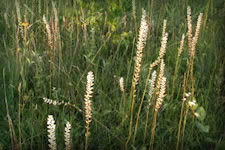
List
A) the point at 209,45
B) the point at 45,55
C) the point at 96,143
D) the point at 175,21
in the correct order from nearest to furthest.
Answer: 1. the point at 96,143
2. the point at 45,55
3. the point at 209,45
4. the point at 175,21

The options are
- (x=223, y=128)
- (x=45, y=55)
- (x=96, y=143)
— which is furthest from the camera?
(x=45, y=55)

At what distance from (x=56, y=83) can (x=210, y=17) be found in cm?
195

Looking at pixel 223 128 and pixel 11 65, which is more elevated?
pixel 11 65

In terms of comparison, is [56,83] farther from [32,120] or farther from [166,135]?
[166,135]

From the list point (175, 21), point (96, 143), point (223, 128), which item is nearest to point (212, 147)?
point (223, 128)

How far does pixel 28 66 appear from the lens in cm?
231

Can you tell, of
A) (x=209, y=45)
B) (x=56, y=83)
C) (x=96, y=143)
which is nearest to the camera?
(x=96, y=143)

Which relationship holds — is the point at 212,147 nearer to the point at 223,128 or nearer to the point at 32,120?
the point at 223,128

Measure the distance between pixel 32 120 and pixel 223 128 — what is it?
1.09 m

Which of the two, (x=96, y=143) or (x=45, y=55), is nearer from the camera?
A: (x=96, y=143)

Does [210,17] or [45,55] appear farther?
[210,17]

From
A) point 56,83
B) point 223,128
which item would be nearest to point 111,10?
point 56,83

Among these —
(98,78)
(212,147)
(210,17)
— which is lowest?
(212,147)

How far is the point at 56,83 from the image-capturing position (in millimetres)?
2312
